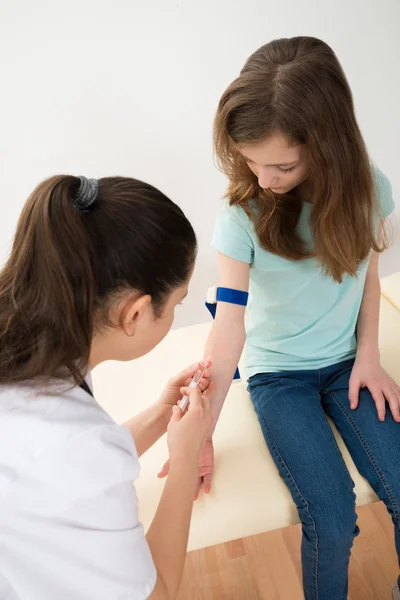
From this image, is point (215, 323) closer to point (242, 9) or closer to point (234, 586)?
point (234, 586)

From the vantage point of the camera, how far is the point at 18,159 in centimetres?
165

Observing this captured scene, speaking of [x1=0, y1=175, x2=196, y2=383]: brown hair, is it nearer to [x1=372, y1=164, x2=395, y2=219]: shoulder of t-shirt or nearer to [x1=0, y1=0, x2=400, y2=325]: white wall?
[x1=372, y1=164, x2=395, y2=219]: shoulder of t-shirt

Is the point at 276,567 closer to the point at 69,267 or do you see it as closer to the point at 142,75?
the point at 69,267

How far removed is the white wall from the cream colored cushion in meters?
0.62

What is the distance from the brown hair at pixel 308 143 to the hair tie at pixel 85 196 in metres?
0.36

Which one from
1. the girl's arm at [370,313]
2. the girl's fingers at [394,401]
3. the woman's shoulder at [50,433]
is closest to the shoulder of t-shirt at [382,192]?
the girl's arm at [370,313]

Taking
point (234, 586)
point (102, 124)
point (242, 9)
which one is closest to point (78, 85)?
point (102, 124)

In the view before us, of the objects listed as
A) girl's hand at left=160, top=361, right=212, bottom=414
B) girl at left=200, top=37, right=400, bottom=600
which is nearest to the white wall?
girl at left=200, top=37, right=400, bottom=600

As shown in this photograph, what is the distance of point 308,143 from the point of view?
3.19 ft

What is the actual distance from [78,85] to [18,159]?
0.28m

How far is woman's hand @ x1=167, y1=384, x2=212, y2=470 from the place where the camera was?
34.9 inches

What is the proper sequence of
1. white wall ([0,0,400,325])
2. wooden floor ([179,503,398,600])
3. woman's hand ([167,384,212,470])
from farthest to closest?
white wall ([0,0,400,325]) < wooden floor ([179,503,398,600]) < woman's hand ([167,384,212,470])

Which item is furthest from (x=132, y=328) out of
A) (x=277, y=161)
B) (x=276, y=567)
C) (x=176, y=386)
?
(x=276, y=567)

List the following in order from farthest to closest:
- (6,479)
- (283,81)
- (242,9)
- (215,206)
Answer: (215,206)
(242,9)
(283,81)
(6,479)
